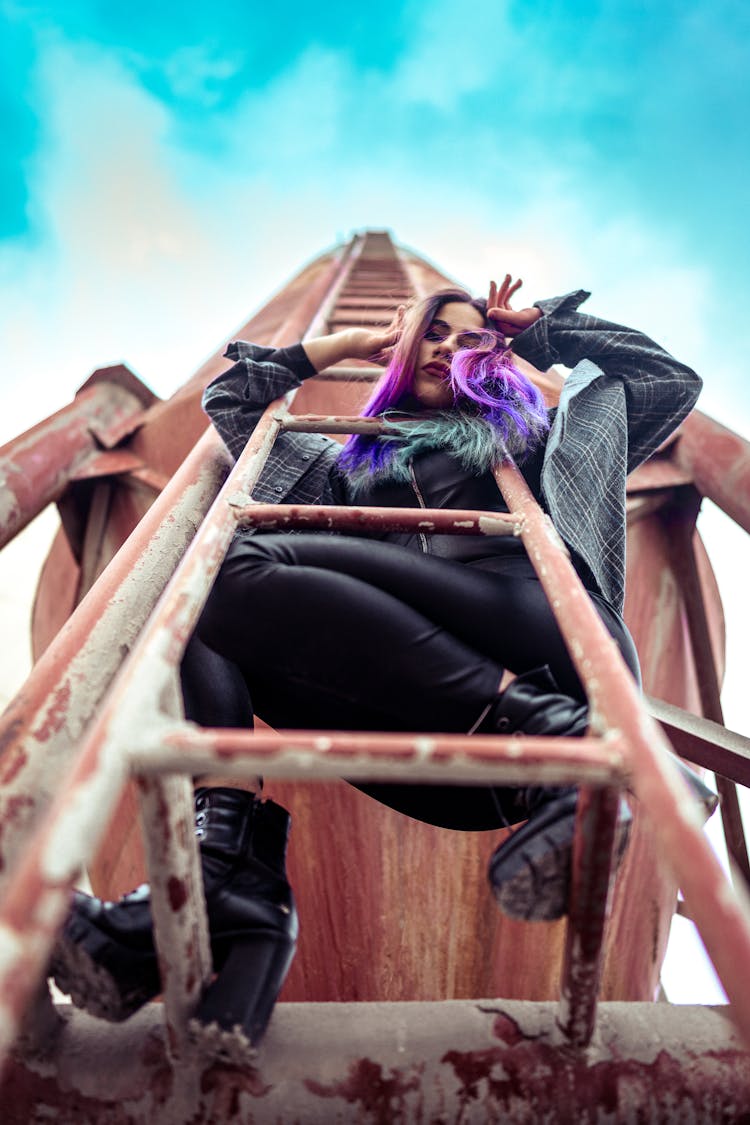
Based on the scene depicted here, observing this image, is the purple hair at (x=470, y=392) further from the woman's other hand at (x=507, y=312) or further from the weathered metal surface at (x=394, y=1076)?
the weathered metal surface at (x=394, y=1076)

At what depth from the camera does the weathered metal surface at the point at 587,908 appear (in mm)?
757

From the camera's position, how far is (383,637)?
108 centimetres

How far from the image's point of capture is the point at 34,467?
2.56 m

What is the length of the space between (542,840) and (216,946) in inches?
16.1

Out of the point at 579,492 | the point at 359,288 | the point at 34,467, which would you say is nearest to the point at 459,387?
the point at 579,492

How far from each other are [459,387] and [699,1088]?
4.07 ft

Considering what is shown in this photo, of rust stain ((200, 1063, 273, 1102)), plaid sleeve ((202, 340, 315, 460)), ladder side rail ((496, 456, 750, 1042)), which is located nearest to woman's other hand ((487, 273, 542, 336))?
plaid sleeve ((202, 340, 315, 460))

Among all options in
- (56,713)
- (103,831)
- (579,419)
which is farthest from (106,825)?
(579,419)

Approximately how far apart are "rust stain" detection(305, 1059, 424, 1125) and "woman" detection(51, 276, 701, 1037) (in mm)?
110

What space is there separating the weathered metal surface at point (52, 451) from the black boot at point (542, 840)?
1.91m

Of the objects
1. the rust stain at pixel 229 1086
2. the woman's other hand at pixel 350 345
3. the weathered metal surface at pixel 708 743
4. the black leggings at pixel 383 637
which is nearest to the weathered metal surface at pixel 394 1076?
the rust stain at pixel 229 1086

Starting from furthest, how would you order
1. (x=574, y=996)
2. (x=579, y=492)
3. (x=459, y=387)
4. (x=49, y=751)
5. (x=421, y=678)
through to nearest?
(x=459, y=387)
(x=579, y=492)
(x=421, y=678)
(x=49, y=751)
(x=574, y=996)

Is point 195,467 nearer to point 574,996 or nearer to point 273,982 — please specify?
point 273,982

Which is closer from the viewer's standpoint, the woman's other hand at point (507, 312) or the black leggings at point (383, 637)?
the black leggings at point (383, 637)
